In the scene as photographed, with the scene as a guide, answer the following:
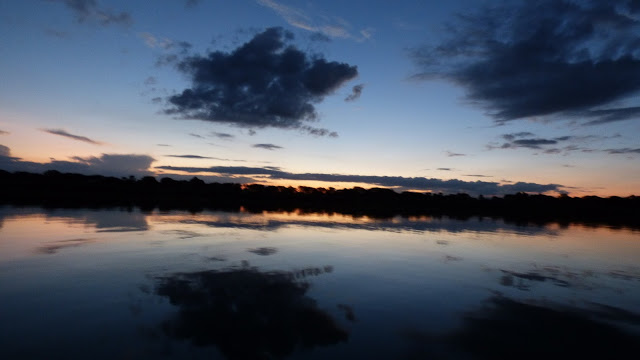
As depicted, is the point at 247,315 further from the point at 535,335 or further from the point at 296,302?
the point at 535,335

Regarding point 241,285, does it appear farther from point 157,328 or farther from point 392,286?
point 392,286

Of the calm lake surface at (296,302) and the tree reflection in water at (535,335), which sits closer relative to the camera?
the calm lake surface at (296,302)

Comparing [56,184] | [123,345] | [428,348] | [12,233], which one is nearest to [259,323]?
[123,345]

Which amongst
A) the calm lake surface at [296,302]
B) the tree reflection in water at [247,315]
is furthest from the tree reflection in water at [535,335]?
the tree reflection in water at [247,315]

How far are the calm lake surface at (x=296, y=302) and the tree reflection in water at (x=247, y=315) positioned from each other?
4 centimetres

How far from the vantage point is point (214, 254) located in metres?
16.9

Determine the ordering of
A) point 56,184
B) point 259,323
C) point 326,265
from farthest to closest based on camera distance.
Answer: point 56,184, point 326,265, point 259,323

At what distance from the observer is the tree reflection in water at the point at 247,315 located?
292 inches

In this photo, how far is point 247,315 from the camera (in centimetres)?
896

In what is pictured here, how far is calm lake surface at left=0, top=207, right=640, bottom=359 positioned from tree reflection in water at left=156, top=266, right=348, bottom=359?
→ 1.6 inches

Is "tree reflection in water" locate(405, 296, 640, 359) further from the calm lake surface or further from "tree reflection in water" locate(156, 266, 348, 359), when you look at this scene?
"tree reflection in water" locate(156, 266, 348, 359)

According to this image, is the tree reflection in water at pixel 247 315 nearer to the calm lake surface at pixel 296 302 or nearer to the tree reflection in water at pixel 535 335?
the calm lake surface at pixel 296 302


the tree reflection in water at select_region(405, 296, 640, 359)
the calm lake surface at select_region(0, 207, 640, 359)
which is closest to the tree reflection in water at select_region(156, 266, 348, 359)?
the calm lake surface at select_region(0, 207, 640, 359)

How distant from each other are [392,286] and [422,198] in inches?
4618
